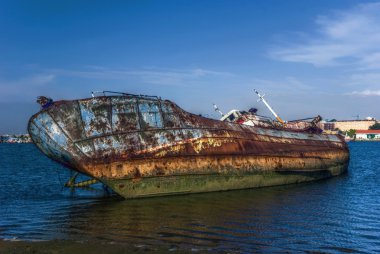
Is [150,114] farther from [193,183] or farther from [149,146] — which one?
[193,183]

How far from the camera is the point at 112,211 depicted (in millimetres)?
12820

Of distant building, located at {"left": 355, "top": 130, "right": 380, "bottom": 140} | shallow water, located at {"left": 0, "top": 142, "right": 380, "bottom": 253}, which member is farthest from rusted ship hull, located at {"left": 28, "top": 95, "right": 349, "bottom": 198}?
distant building, located at {"left": 355, "top": 130, "right": 380, "bottom": 140}

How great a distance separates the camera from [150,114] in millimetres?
15234

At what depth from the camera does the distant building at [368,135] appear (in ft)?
538

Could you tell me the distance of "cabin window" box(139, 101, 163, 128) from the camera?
15.0m

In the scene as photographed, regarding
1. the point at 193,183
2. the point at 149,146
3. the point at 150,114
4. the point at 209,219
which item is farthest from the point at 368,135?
the point at 209,219

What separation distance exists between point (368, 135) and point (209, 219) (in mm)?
174121

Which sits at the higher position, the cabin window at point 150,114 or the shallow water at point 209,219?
the cabin window at point 150,114

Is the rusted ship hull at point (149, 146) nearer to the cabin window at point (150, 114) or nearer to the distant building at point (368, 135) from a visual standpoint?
the cabin window at point (150, 114)

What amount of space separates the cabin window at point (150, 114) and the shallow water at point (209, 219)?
3.00 m

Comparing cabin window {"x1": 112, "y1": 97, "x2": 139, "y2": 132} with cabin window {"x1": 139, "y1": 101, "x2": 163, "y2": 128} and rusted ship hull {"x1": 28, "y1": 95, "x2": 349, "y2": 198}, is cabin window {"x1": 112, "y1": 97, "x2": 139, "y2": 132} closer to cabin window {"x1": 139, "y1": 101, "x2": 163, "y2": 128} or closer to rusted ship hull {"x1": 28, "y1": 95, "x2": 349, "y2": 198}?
rusted ship hull {"x1": 28, "y1": 95, "x2": 349, "y2": 198}

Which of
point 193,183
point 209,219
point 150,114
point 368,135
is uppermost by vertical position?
point 150,114

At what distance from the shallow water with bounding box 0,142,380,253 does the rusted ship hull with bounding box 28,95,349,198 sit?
0.71 metres

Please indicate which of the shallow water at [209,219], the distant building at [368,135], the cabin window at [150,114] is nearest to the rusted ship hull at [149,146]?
the cabin window at [150,114]
